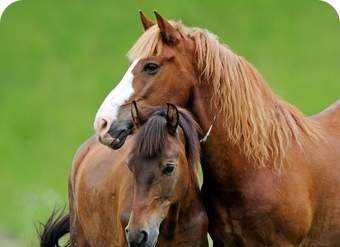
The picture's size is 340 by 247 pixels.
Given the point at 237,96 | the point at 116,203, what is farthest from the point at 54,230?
the point at 237,96

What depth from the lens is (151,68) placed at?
227 inches

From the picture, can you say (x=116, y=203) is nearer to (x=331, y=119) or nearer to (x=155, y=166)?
(x=155, y=166)

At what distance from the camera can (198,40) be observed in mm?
5898

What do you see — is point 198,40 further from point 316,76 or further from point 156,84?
point 316,76

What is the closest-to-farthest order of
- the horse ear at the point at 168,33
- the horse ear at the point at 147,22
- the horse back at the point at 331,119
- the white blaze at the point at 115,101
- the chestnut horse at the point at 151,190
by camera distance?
the chestnut horse at the point at 151,190 → the white blaze at the point at 115,101 → the horse ear at the point at 168,33 → the horse ear at the point at 147,22 → the horse back at the point at 331,119

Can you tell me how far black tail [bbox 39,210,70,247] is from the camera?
7.73 metres

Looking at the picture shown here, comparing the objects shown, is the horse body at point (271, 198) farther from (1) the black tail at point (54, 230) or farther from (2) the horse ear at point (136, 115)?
(1) the black tail at point (54, 230)

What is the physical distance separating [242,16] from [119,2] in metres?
1.28

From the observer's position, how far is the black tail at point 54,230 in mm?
7730

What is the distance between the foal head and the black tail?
2190mm

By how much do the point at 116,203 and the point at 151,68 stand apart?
1007 millimetres

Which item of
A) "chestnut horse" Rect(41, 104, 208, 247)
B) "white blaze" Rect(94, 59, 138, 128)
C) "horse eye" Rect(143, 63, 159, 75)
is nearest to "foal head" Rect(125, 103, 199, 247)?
"chestnut horse" Rect(41, 104, 208, 247)

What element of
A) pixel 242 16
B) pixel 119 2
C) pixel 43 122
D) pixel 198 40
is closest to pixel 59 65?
pixel 43 122

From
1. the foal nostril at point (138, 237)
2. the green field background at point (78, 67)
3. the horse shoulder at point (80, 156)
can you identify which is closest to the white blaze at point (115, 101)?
the foal nostril at point (138, 237)
